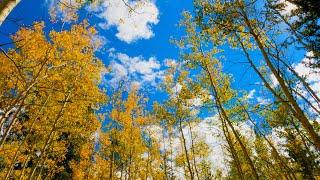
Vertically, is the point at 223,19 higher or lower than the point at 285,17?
lower

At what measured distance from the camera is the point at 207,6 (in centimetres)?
1104

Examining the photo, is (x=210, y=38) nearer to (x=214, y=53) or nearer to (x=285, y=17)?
(x=214, y=53)

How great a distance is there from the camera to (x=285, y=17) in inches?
642

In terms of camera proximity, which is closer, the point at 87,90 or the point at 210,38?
the point at 210,38

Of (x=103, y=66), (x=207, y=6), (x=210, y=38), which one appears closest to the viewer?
(x=207, y=6)

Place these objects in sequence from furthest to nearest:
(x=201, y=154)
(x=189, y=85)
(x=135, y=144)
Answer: (x=135, y=144) < (x=201, y=154) < (x=189, y=85)

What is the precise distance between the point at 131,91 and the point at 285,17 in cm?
1510

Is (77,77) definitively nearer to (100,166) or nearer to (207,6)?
(207,6)

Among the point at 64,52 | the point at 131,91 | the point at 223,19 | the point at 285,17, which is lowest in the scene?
the point at 223,19

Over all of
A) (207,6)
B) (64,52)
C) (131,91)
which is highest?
(131,91)

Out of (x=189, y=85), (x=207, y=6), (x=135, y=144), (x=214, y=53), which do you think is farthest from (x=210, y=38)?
(x=135, y=144)

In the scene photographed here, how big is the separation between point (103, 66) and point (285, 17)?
10349 millimetres

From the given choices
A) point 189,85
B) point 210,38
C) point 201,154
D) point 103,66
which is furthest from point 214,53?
point 201,154

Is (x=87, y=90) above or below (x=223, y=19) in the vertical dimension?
above
